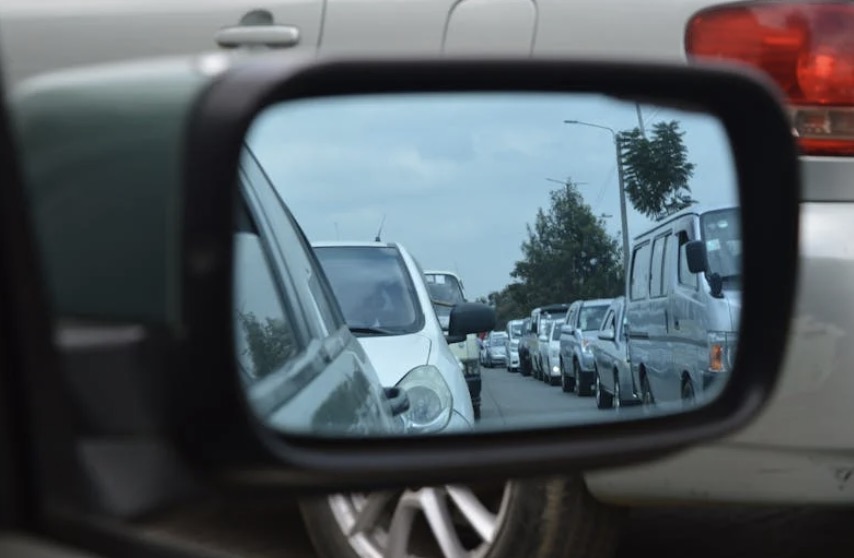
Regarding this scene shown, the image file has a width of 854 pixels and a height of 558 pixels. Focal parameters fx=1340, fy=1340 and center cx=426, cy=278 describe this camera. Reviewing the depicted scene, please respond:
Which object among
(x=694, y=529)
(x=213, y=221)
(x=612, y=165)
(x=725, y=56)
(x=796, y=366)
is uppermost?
(x=213, y=221)

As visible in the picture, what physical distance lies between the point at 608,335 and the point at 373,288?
87 cm

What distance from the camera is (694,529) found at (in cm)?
458

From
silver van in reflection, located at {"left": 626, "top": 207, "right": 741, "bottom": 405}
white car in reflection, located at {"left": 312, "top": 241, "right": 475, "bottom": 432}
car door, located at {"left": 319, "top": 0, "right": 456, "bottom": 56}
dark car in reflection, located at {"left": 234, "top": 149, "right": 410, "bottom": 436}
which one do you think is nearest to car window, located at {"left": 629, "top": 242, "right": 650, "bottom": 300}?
silver van in reflection, located at {"left": 626, "top": 207, "right": 741, "bottom": 405}

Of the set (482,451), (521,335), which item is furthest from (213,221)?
(521,335)

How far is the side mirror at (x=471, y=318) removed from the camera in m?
2.52

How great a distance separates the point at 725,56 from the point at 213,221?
80.7 inches

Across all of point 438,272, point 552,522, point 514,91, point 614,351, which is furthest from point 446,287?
point 514,91

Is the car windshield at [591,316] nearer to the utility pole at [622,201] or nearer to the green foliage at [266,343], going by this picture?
the utility pole at [622,201]

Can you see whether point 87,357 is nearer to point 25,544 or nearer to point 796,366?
point 25,544

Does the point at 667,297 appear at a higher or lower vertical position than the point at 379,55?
lower

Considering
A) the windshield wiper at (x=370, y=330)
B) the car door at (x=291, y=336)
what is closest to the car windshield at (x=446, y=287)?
the car door at (x=291, y=336)

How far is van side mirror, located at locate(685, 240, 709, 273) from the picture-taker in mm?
2566

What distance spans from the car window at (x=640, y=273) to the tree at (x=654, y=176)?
89mm

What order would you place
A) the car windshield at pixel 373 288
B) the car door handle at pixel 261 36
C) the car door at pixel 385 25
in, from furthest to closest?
the car door handle at pixel 261 36 → the car door at pixel 385 25 → the car windshield at pixel 373 288
